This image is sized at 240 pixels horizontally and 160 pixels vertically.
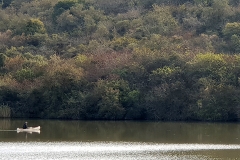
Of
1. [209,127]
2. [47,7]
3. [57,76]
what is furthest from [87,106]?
[47,7]

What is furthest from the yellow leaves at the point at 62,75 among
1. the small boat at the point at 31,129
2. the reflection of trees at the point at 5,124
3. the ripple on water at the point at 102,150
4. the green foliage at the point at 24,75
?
the ripple on water at the point at 102,150

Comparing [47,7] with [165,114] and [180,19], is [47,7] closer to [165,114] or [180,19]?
[180,19]

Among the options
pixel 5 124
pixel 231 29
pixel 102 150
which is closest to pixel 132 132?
pixel 102 150

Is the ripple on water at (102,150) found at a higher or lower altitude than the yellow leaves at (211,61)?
lower

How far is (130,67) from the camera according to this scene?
7700 cm

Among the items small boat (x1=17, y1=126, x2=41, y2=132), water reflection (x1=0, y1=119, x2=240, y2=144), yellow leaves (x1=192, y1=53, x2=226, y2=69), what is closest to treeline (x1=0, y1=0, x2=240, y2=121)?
yellow leaves (x1=192, y1=53, x2=226, y2=69)

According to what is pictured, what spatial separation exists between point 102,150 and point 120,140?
620cm

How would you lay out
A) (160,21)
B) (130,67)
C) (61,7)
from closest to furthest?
(130,67) < (160,21) < (61,7)

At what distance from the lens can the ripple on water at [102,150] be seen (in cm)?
4634

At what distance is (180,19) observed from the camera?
9944 centimetres

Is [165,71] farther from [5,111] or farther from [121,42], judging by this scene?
[5,111]

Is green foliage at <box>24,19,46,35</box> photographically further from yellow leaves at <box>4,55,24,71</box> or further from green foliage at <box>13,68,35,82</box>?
green foliage at <box>13,68,35,82</box>

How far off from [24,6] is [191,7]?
27212mm

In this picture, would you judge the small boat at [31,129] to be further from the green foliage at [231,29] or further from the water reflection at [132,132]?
the green foliage at [231,29]
